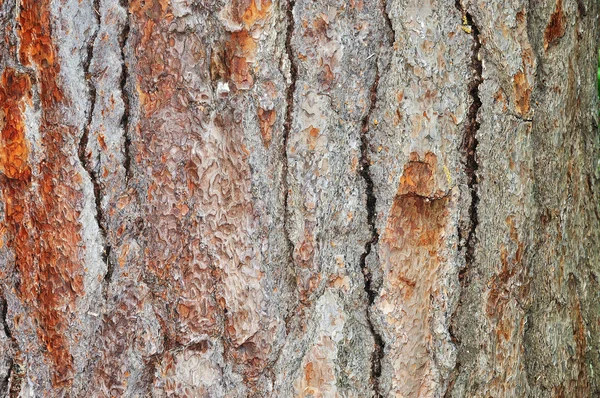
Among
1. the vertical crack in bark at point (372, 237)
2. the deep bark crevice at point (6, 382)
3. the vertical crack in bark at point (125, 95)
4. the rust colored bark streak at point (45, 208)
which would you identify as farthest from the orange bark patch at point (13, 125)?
the vertical crack in bark at point (372, 237)

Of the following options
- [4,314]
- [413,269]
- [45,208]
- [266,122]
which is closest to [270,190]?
[266,122]

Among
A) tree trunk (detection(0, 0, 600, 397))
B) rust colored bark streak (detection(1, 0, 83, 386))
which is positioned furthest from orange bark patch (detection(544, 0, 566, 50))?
rust colored bark streak (detection(1, 0, 83, 386))

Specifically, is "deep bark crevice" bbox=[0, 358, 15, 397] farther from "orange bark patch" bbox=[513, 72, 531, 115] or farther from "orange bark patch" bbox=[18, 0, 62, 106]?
"orange bark patch" bbox=[513, 72, 531, 115]

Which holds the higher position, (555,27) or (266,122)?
(555,27)

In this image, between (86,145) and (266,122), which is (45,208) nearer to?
(86,145)

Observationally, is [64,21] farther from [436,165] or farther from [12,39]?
[436,165]

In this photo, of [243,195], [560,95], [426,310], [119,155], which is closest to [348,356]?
[426,310]
